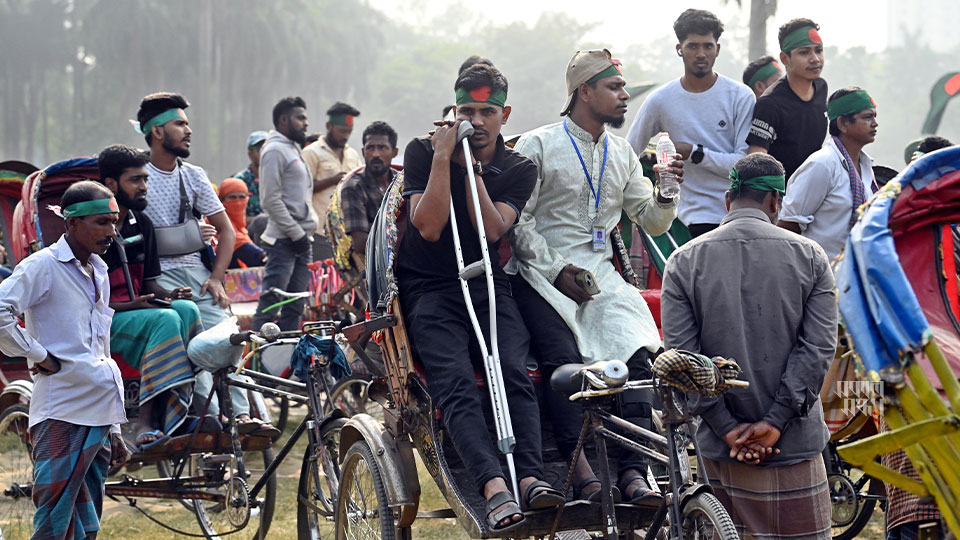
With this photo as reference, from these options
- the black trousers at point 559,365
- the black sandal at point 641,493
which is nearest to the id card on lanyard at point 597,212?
the black trousers at point 559,365

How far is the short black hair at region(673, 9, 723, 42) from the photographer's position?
6809mm

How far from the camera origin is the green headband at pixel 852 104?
19.3 ft

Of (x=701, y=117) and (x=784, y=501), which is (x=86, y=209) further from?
(x=701, y=117)

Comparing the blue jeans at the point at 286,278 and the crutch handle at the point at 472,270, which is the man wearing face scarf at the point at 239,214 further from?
the crutch handle at the point at 472,270

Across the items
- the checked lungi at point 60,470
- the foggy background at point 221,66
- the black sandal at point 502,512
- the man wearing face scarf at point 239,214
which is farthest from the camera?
the foggy background at point 221,66

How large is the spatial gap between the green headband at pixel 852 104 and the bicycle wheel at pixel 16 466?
4838 millimetres

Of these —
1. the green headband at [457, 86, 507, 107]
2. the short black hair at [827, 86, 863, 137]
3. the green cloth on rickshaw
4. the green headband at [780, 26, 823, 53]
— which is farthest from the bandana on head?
the green headband at [780, 26, 823, 53]

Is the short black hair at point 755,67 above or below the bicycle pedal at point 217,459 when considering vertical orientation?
above

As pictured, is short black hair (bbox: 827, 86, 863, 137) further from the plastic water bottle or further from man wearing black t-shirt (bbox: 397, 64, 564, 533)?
man wearing black t-shirt (bbox: 397, 64, 564, 533)

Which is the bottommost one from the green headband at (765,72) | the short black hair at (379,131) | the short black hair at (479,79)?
the short black hair at (379,131)

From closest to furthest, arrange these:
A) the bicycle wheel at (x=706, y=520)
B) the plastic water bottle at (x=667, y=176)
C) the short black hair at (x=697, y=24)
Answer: the bicycle wheel at (x=706, y=520) < the plastic water bottle at (x=667, y=176) < the short black hair at (x=697, y=24)

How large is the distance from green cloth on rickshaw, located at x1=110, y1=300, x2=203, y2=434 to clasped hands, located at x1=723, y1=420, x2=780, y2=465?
3.24m

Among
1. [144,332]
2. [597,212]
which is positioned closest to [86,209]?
[144,332]

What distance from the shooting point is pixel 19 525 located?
6523 mm
